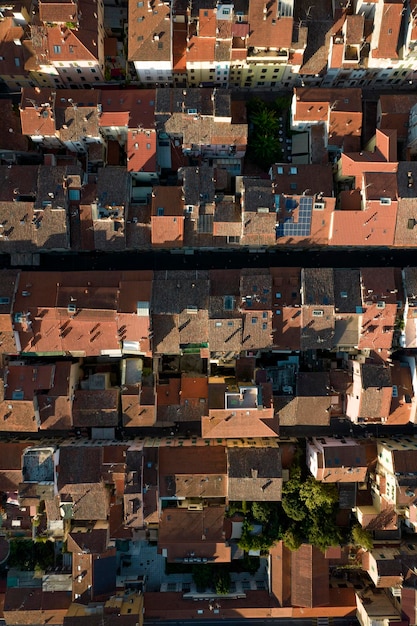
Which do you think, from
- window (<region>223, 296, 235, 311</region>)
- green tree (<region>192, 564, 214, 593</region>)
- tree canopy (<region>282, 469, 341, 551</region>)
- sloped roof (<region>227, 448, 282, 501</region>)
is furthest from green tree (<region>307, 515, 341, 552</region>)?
window (<region>223, 296, 235, 311</region>)

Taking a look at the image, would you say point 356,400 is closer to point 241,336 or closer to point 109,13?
point 241,336

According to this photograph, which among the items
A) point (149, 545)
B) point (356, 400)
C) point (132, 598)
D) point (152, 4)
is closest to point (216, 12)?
point (152, 4)

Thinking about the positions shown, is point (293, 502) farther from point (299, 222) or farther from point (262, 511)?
point (299, 222)

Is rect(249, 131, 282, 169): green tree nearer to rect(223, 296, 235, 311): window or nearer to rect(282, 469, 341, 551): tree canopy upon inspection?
rect(223, 296, 235, 311): window

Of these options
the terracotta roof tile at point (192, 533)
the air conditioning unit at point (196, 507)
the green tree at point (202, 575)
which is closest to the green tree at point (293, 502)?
the terracotta roof tile at point (192, 533)

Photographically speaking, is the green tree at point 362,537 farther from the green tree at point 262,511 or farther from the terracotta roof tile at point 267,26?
the terracotta roof tile at point 267,26

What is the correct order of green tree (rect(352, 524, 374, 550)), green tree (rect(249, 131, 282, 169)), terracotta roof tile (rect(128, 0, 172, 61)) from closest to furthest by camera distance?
terracotta roof tile (rect(128, 0, 172, 61))
green tree (rect(352, 524, 374, 550))
green tree (rect(249, 131, 282, 169))
